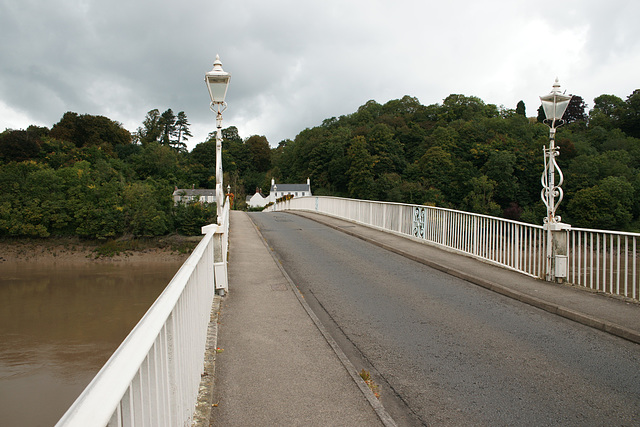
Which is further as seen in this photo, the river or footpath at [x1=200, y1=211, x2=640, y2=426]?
the river

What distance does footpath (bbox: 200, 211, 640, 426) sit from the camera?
397 cm

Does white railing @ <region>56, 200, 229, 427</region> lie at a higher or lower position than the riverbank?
higher

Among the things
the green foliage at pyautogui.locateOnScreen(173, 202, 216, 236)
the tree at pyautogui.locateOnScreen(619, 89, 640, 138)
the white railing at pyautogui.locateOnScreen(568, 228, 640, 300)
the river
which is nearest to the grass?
the white railing at pyautogui.locateOnScreen(568, 228, 640, 300)

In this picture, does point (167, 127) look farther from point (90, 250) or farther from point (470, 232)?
point (470, 232)

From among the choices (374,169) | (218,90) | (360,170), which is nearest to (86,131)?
(360,170)

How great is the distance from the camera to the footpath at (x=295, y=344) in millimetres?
3971

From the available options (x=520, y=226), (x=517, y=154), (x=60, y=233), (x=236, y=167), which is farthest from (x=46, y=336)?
(x=236, y=167)

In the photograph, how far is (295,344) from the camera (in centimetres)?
569

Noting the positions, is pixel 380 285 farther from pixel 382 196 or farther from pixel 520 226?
pixel 382 196

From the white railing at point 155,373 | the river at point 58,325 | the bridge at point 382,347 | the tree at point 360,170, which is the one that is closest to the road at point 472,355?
the bridge at point 382,347

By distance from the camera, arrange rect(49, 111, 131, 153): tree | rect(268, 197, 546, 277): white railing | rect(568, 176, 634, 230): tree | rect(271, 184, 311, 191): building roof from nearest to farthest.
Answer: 1. rect(268, 197, 546, 277): white railing
2. rect(568, 176, 634, 230): tree
3. rect(49, 111, 131, 153): tree
4. rect(271, 184, 311, 191): building roof

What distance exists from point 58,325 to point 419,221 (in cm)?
3057

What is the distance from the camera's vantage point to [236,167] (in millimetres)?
121250

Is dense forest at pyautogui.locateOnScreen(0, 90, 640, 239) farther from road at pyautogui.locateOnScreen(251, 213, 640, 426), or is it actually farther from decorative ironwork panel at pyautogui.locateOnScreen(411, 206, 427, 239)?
road at pyautogui.locateOnScreen(251, 213, 640, 426)
